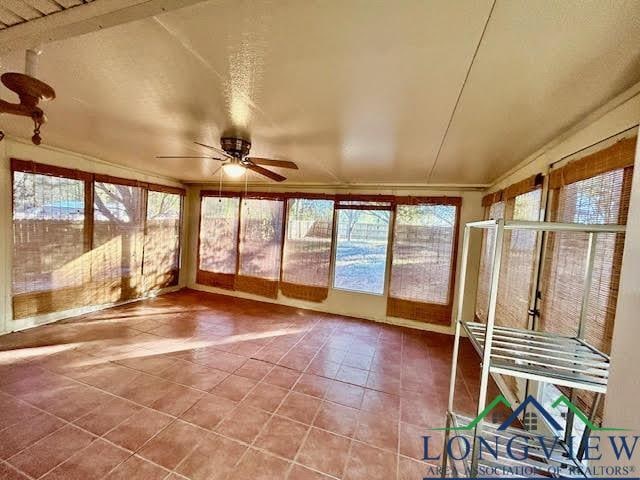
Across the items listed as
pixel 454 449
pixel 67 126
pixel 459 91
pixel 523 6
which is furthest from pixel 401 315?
pixel 67 126

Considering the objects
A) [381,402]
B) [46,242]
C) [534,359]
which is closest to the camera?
[534,359]

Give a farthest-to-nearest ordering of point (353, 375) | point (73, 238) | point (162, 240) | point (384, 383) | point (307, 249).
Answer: point (162, 240)
point (307, 249)
point (73, 238)
point (353, 375)
point (384, 383)

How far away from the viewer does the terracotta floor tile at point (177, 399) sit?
1971 millimetres

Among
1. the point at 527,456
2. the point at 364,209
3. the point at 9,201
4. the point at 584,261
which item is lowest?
the point at 527,456

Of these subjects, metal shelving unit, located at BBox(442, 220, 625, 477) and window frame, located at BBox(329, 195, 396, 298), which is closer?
metal shelving unit, located at BBox(442, 220, 625, 477)

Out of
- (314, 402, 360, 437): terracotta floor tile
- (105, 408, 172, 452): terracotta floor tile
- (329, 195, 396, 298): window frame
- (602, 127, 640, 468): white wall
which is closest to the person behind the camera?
(602, 127, 640, 468): white wall

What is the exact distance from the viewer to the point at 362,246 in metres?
4.28

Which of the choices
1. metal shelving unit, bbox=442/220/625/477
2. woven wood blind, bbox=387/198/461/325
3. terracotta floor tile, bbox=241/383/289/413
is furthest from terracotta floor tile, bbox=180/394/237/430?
woven wood blind, bbox=387/198/461/325

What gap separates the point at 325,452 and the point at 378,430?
0.44 meters

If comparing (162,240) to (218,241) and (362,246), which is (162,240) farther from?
(362,246)

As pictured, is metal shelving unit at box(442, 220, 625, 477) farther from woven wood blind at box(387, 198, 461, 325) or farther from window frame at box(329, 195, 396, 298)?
window frame at box(329, 195, 396, 298)

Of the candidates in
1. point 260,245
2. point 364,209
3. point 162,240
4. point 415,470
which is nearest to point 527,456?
point 415,470

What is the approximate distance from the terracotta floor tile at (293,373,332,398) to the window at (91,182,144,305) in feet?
10.9

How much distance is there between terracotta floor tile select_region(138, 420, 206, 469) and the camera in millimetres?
1564
